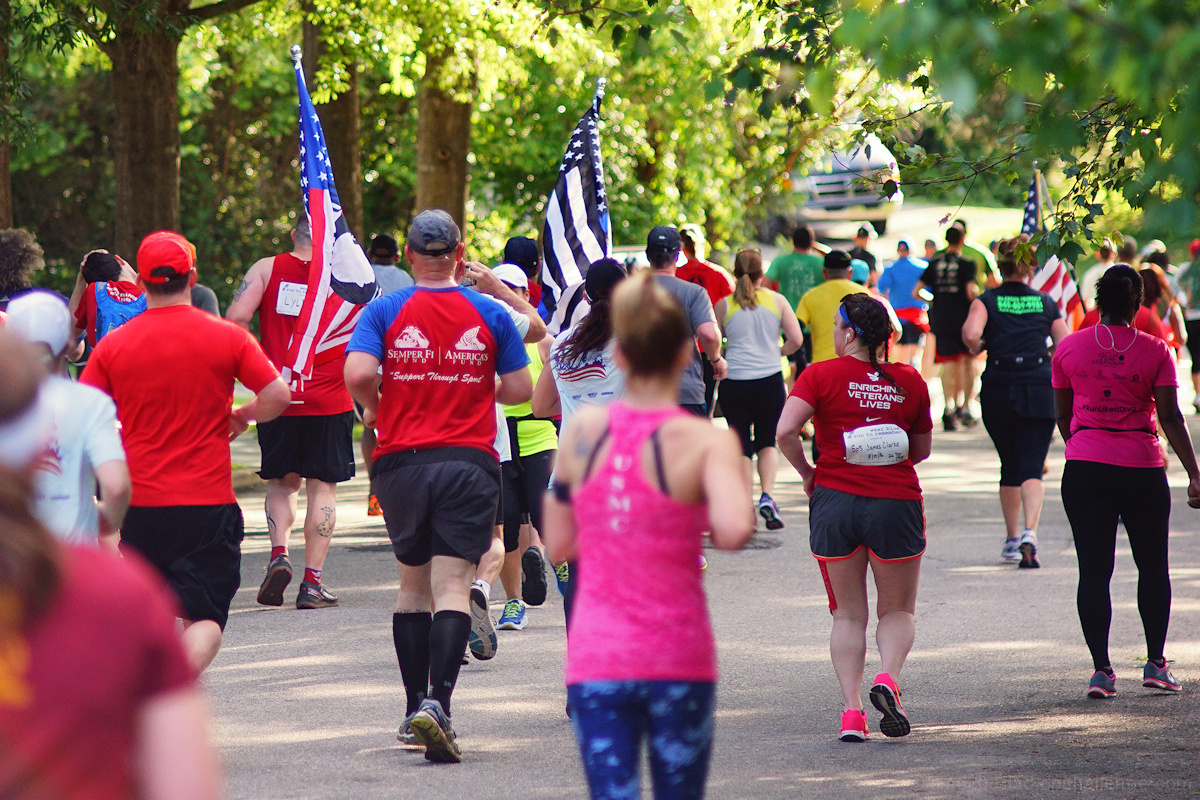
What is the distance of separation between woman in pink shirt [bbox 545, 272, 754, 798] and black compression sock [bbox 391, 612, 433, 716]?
7.40 feet

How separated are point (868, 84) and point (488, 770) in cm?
509

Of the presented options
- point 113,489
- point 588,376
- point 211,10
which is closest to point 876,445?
point 588,376

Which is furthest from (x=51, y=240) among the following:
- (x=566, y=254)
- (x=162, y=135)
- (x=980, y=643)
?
(x=980, y=643)

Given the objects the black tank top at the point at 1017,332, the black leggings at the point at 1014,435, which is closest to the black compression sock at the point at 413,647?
the black leggings at the point at 1014,435

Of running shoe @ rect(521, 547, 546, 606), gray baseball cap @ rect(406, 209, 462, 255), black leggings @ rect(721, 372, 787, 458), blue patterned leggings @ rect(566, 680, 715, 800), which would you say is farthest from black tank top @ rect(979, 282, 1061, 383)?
blue patterned leggings @ rect(566, 680, 715, 800)

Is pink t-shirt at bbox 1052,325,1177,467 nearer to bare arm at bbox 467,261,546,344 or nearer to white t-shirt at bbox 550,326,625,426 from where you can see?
white t-shirt at bbox 550,326,625,426

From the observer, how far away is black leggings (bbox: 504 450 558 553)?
744cm

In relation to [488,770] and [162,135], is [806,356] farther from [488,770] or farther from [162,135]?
[488,770]

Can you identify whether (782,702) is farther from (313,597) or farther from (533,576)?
(313,597)

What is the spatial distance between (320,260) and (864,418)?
11.4ft

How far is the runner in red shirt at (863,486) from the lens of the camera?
5.75 metres

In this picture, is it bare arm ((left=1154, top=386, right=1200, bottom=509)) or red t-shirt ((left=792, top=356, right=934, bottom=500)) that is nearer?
red t-shirt ((left=792, top=356, right=934, bottom=500))

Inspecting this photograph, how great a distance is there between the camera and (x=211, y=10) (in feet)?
42.4

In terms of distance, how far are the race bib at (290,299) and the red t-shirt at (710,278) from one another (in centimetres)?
395
